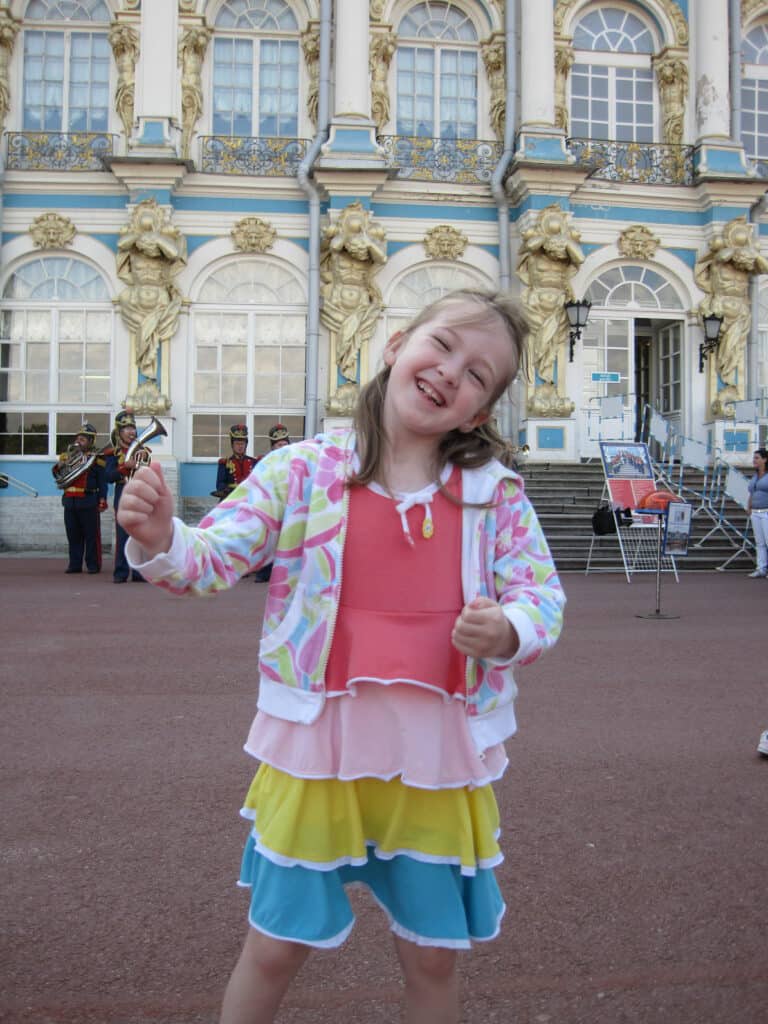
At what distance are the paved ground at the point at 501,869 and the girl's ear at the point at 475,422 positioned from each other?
4.42 feet

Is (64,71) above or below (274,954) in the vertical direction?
above

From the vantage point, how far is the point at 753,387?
63.0 feet

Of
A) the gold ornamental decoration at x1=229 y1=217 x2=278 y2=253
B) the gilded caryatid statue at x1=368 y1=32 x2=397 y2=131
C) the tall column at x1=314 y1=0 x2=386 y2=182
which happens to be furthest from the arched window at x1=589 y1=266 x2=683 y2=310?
the gold ornamental decoration at x1=229 y1=217 x2=278 y2=253

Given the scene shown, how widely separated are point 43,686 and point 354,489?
4.53m

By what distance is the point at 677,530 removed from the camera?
1046 centimetres

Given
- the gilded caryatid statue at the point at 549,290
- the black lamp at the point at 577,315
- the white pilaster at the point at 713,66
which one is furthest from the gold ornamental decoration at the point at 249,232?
→ the white pilaster at the point at 713,66

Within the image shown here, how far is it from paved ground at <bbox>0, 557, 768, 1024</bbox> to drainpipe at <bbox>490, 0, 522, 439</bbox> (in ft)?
40.8

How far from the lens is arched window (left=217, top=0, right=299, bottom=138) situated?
747 inches

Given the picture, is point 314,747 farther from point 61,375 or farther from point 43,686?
point 61,375

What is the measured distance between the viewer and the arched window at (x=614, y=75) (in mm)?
19641

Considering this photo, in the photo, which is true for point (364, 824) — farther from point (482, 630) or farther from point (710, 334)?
point (710, 334)

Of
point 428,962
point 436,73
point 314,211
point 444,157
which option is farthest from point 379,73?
point 428,962

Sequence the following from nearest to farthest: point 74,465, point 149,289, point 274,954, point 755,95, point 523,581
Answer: point 274,954, point 523,581, point 74,465, point 149,289, point 755,95

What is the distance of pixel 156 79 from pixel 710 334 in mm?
11100
